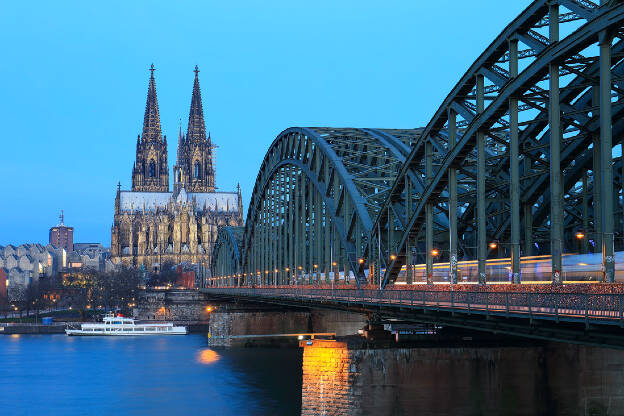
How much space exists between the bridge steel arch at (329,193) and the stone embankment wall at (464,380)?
65.6 feet

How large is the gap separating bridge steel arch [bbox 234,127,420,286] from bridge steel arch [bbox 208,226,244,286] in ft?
89.9

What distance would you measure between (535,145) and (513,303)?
694 inches

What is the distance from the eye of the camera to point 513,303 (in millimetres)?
35500

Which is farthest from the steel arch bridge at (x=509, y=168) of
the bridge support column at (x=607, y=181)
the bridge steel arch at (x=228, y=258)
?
the bridge steel arch at (x=228, y=258)

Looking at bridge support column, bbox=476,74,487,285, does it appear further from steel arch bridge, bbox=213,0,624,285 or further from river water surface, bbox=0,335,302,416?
river water surface, bbox=0,335,302,416

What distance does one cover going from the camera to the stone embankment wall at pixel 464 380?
47.8 m

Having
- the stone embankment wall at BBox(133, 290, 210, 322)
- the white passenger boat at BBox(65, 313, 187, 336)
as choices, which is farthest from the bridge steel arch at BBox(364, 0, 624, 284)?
the stone embankment wall at BBox(133, 290, 210, 322)

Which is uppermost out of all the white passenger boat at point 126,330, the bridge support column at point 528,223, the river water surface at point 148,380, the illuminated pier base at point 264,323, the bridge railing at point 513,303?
the bridge support column at point 528,223

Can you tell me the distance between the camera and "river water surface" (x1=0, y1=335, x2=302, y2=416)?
7112 centimetres

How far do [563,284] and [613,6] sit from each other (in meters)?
10.2

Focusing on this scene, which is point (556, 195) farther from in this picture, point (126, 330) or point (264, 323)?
point (126, 330)

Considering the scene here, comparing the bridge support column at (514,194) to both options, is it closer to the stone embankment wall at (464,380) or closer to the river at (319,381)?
the river at (319,381)

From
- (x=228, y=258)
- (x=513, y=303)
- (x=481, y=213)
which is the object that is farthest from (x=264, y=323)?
(x=513, y=303)

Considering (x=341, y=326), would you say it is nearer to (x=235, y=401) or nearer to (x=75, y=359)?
(x=75, y=359)
